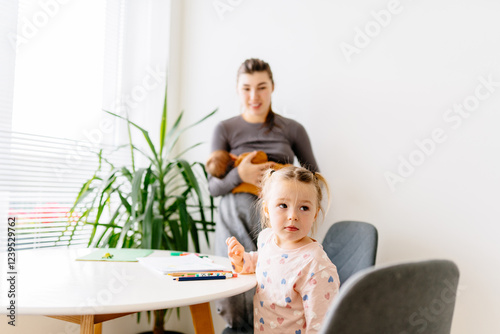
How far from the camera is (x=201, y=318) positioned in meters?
1.25

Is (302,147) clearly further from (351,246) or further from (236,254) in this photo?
(236,254)

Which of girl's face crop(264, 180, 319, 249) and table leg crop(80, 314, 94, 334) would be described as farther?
girl's face crop(264, 180, 319, 249)

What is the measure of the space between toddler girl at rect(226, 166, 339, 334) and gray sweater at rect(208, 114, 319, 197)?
629 mm

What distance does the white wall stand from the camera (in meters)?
1.77

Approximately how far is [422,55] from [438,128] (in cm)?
36

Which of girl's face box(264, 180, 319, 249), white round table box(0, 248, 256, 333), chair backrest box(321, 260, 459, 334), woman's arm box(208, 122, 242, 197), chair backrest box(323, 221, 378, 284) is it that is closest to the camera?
chair backrest box(321, 260, 459, 334)

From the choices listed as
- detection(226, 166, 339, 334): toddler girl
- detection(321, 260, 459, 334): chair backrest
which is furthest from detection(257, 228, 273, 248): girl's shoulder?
detection(321, 260, 459, 334): chair backrest

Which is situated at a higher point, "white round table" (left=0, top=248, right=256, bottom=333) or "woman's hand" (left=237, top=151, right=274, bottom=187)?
"woman's hand" (left=237, top=151, right=274, bottom=187)

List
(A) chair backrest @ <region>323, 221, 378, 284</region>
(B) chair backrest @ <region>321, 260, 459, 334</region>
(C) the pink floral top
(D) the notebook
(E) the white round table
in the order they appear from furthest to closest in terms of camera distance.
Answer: (A) chair backrest @ <region>323, 221, 378, 284</region> < (D) the notebook < (C) the pink floral top < (E) the white round table < (B) chair backrest @ <region>321, 260, 459, 334</region>

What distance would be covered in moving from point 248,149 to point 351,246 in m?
0.64

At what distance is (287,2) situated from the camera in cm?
239

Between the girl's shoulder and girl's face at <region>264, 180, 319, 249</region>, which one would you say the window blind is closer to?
the girl's shoulder

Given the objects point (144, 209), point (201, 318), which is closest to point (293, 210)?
point (201, 318)

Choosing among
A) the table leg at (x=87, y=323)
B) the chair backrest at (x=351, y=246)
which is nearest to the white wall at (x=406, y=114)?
the chair backrest at (x=351, y=246)
